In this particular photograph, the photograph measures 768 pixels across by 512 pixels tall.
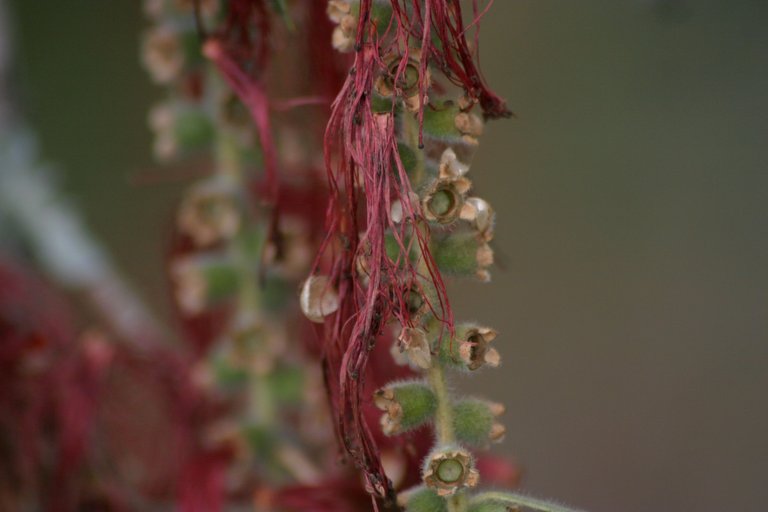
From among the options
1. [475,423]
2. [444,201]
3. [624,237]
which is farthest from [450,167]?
[624,237]

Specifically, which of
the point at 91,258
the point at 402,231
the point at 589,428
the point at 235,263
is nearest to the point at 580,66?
the point at 589,428

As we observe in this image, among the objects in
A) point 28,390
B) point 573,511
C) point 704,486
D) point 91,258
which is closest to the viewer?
point 573,511

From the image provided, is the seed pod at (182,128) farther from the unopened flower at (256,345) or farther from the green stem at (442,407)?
the green stem at (442,407)

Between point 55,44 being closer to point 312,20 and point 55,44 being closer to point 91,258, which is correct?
point 91,258

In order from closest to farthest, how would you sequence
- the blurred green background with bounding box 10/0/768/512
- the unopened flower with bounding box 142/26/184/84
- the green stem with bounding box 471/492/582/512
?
the green stem with bounding box 471/492/582/512 → the unopened flower with bounding box 142/26/184/84 → the blurred green background with bounding box 10/0/768/512

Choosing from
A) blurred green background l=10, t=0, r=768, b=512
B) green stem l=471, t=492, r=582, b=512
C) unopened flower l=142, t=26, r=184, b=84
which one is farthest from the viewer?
blurred green background l=10, t=0, r=768, b=512

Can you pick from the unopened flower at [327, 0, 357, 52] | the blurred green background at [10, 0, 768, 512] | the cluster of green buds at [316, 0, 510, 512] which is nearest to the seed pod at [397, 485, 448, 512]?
the cluster of green buds at [316, 0, 510, 512]

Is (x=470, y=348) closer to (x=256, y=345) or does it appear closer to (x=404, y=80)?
(x=404, y=80)

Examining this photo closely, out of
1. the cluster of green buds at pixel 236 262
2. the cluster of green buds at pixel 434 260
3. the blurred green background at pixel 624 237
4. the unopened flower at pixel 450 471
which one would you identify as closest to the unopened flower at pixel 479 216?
the cluster of green buds at pixel 434 260

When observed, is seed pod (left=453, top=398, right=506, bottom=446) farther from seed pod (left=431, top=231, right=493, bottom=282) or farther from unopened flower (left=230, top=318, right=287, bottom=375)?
unopened flower (left=230, top=318, right=287, bottom=375)
